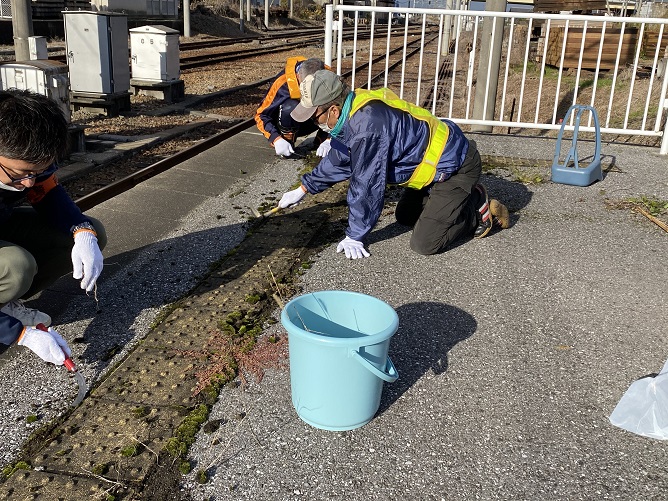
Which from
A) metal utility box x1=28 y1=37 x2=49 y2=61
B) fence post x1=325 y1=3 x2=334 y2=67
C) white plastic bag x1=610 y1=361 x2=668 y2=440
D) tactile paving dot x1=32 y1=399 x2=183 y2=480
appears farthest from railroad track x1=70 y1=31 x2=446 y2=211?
white plastic bag x1=610 y1=361 x2=668 y2=440

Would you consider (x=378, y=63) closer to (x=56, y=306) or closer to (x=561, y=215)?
(x=561, y=215)

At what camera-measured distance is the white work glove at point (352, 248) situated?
4.20m

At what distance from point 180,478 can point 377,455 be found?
0.72 metres

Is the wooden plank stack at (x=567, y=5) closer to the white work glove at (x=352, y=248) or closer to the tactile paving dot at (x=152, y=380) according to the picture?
the white work glove at (x=352, y=248)

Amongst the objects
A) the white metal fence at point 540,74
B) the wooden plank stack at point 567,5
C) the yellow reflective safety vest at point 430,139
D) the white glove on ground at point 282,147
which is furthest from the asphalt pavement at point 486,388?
the wooden plank stack at point 567,5

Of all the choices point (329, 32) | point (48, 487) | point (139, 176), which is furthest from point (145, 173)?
point (48, 487)

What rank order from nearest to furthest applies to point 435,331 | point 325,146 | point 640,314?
point 435,331
point 640,314
point 325,146

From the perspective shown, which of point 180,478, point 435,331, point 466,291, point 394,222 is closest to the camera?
point 180,478

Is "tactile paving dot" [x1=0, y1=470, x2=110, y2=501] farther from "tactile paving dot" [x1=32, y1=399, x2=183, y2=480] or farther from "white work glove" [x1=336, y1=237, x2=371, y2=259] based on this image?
"white work glove" [x1=336, y1=237, x2=371, y2=259]

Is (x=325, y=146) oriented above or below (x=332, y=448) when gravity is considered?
above

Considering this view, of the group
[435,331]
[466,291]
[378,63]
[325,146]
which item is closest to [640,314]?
[466,291]

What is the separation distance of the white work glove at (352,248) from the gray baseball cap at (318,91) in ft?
2.99

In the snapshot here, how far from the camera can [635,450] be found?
2.47 meters

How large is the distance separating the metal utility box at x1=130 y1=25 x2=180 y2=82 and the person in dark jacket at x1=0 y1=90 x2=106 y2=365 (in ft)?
24.3
